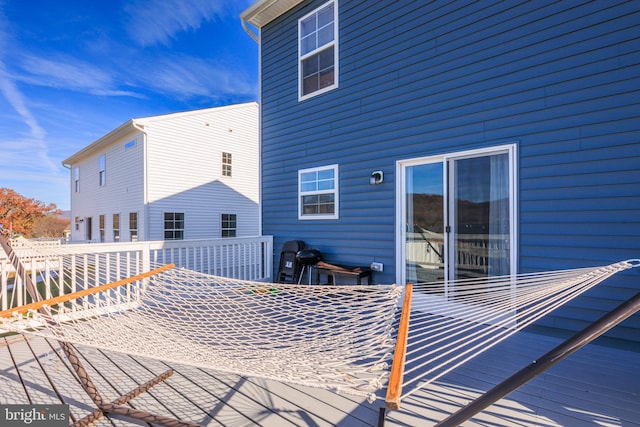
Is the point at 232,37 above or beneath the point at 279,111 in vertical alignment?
above

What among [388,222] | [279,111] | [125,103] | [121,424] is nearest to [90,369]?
[121,424]

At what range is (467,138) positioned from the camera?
3414 millimetres

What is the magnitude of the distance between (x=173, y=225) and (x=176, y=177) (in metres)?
1.45

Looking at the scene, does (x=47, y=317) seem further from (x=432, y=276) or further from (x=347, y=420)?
(x=432, y=276)

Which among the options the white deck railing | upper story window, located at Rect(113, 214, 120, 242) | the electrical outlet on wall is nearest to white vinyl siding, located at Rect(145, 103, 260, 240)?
upper story window, located at Rect(113, 214, 120, 242)

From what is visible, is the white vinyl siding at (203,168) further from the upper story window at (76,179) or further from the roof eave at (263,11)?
the upper story window at (76,179)

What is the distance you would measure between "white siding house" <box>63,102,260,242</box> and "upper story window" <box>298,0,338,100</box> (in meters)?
5.13

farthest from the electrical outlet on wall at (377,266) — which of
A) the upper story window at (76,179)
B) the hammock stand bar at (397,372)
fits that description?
the upper story window at (76,179)

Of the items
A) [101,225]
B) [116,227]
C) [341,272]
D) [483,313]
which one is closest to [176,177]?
[116,227]

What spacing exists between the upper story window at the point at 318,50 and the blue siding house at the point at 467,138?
2 cm

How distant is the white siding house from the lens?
8.77m

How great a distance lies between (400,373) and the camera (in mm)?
978

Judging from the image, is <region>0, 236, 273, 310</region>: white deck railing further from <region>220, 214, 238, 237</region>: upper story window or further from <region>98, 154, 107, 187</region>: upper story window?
<region>98, 154, 107, 187</region>: upper story window

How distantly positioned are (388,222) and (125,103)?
45.0 ft
